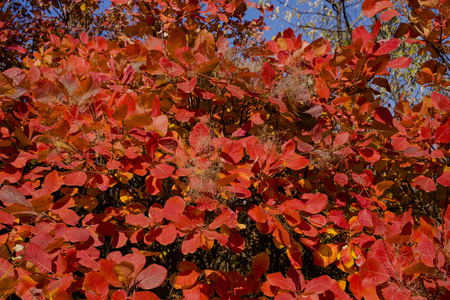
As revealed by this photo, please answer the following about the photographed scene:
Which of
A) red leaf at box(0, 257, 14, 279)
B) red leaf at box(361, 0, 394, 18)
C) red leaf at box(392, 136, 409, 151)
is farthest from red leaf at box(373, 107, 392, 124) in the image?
red leaf at box(0, 257, 14, 279)

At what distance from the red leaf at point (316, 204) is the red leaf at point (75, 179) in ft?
2.48

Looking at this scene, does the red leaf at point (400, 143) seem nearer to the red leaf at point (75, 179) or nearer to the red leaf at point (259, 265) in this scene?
the red leaf at point (259, 265)

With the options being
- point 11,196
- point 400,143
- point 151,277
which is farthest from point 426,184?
point 11,196

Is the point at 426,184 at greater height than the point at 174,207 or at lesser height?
greater

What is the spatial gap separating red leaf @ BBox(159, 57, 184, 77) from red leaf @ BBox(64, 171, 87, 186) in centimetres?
46

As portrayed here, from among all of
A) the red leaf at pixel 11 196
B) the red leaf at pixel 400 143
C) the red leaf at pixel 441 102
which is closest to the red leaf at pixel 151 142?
the red leaf at pixel 11 196

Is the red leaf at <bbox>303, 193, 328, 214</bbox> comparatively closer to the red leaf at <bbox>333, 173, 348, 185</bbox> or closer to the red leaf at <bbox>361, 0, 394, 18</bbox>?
the red leaf at <bbox>333, 173, 348, 185</bbox>

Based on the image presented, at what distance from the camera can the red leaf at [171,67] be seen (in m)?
1.16

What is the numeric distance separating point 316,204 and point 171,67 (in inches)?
27.2

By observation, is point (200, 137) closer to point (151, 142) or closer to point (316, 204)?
point (151, 142)

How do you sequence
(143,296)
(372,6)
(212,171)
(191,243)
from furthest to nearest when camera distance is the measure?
1. (372,6)
2. (212,171)
3. (191,243)
4. (143,296)

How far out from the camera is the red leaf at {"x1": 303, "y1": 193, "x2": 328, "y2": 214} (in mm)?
1140

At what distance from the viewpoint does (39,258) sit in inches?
40.7

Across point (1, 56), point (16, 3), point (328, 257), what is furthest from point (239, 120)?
point (16, 3)
